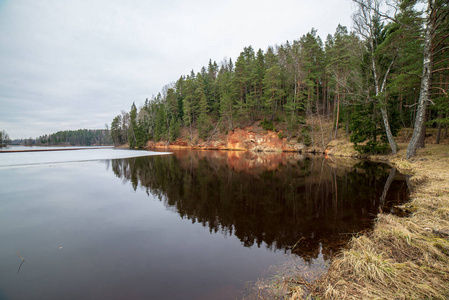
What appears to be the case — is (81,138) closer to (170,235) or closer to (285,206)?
(170,235)

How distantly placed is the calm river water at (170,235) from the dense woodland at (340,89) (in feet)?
33.8

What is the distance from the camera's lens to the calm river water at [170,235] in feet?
11.1

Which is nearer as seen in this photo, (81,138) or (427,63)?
(427,63)

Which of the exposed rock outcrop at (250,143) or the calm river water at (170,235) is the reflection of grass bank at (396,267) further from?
the exposed rock outcrop at (250,143)

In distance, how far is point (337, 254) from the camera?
3928 millimetres

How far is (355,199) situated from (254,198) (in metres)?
3.97

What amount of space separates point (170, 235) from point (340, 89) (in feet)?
110

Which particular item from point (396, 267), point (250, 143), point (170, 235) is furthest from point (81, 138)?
point (396, 267)

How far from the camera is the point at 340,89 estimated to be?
29.8 metres

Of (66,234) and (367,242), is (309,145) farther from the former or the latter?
(66,234)

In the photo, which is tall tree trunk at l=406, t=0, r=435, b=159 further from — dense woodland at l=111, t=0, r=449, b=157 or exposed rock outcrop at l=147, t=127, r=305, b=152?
exposed rock outcrop at l=147, t=127, r=305, b=152

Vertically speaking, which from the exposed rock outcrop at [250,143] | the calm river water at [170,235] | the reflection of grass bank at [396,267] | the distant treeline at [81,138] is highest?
the distant treeline at [81,138]

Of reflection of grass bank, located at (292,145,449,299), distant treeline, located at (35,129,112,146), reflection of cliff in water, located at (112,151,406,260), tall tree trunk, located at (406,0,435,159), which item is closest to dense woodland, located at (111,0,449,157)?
tall tree trunk, located at (406,0,435,159)

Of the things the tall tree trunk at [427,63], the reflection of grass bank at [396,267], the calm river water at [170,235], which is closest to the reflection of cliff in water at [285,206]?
the calm river water at [170,235]
